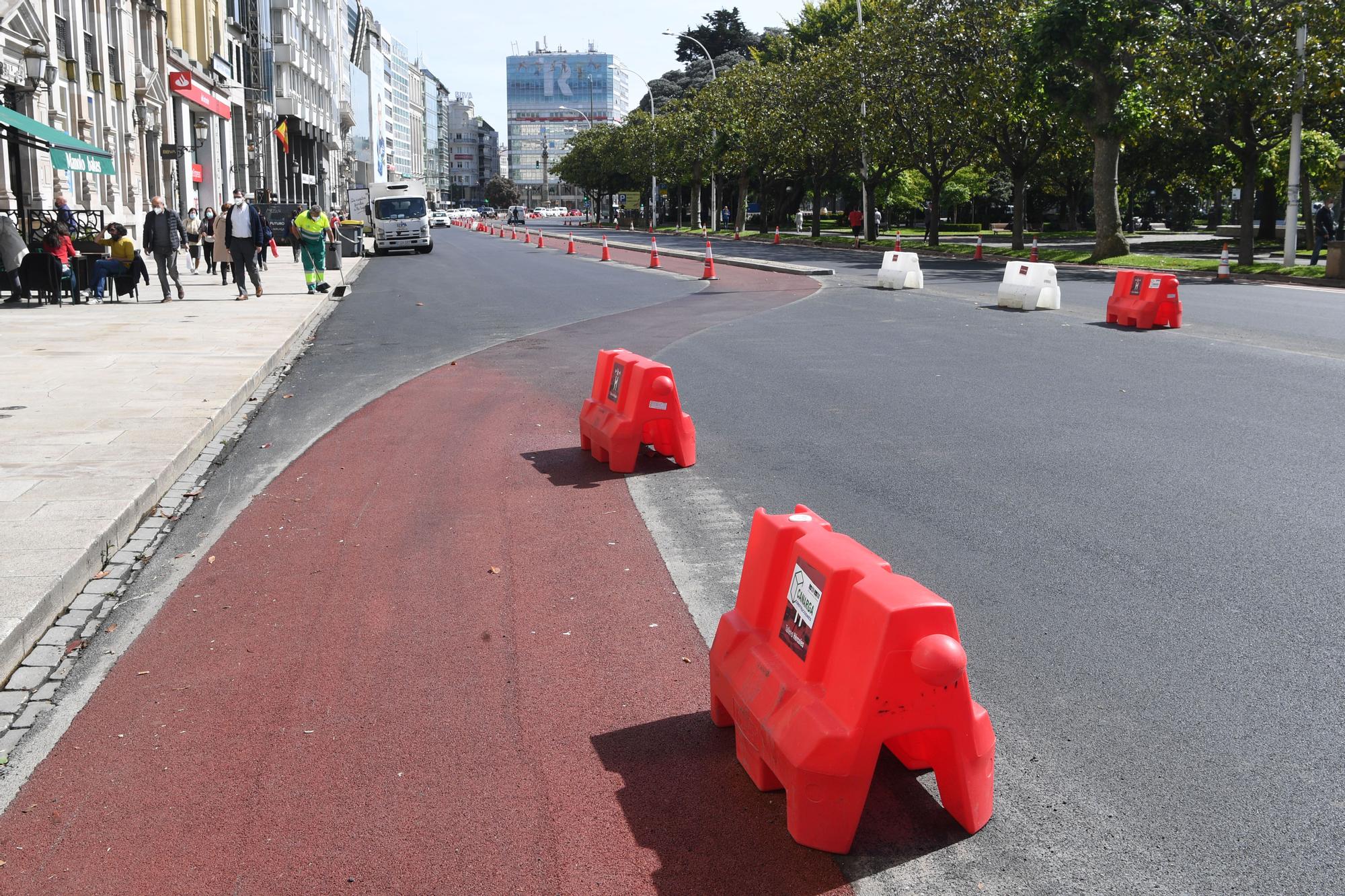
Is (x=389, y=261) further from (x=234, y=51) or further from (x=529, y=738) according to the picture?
(x=529, y=738)

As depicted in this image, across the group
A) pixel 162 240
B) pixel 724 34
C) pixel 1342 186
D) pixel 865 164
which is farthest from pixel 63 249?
pixel 724 34

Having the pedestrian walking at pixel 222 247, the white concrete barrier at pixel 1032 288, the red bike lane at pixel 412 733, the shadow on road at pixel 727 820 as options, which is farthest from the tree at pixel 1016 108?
the shadow on road at pixel 727 820

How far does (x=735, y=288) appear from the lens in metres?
26.9

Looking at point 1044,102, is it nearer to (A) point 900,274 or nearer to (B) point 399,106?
(A) point 900,274

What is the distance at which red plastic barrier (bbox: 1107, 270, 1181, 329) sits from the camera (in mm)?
17094

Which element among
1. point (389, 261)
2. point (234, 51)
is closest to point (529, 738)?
point (389, 261)

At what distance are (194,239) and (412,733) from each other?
33.3 m

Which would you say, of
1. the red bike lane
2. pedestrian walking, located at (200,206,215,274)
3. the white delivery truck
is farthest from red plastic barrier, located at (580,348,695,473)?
the white delivery truck

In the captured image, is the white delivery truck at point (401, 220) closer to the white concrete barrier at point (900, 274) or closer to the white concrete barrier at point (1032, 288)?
the white concrete barrier at point (900, 274)

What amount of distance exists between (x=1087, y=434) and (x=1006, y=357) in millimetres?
4761

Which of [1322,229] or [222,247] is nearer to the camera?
[222,247]

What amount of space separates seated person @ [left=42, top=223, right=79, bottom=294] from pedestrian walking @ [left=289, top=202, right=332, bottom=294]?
12.9 ft

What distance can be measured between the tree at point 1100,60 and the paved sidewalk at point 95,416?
22.1 metres

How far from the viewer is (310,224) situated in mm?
24203
